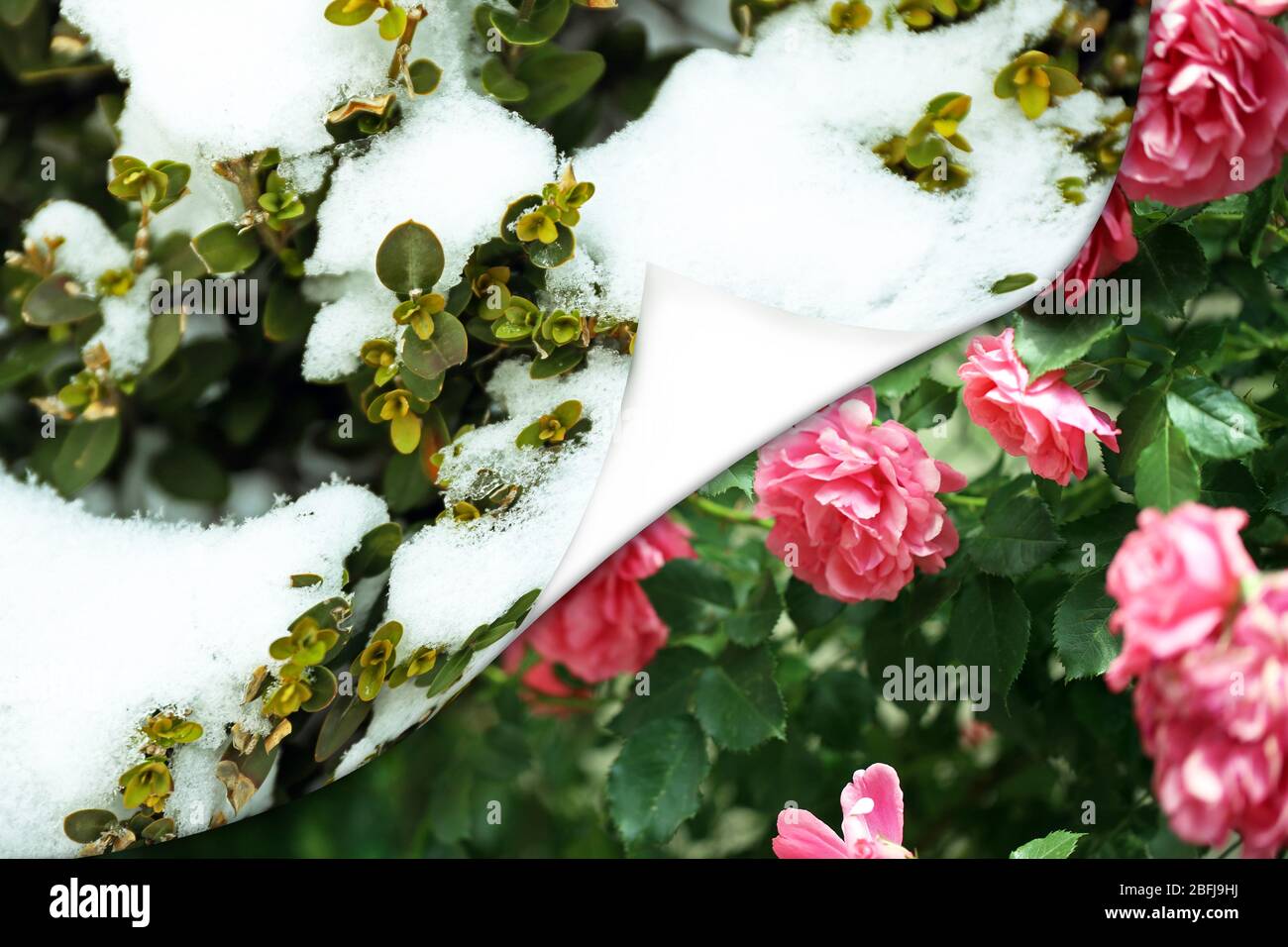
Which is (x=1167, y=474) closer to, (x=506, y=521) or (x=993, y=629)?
(x=993, y=629)

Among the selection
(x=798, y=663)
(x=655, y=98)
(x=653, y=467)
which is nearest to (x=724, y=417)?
(x=653, y=467)

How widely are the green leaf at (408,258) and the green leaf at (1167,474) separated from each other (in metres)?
0.31

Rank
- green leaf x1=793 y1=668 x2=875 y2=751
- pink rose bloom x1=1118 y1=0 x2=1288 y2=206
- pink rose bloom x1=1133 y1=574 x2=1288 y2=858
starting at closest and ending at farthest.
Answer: pink rose bloom x1=1133 y1=574 x2=1288 y2=858, pink rose bloom x1=1118 y1=0 x2=1288 y2=206, green leaf x1=793 y1=668 x2=875 y2=751

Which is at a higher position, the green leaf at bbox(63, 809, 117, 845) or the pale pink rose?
the pale pink rose

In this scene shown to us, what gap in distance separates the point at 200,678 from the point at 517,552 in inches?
6.0

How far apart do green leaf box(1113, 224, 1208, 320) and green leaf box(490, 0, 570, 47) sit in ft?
0.88

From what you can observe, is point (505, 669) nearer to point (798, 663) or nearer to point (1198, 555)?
point (798, 663)

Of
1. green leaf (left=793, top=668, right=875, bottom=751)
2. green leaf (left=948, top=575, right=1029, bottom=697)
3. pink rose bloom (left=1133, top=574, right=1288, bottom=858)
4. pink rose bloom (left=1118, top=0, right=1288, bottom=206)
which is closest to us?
pink rose bloom (left=1133, top=574, right=1288, bottom=858)

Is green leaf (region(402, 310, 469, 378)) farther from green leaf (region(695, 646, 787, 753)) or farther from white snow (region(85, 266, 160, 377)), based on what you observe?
green leaf (region(695, 646, 787, 753))

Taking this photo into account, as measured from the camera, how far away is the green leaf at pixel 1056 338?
1.44 feet

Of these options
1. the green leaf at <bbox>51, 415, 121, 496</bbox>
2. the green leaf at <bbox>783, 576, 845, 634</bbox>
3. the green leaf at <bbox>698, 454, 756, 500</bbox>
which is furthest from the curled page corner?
the green leaf at <bbox>51, 415, 121, 496</bbox>

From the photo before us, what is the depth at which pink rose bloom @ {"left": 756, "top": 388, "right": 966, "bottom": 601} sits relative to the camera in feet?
1.58

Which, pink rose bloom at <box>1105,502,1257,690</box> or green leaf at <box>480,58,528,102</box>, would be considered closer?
pink rose bloom at <box>1105,502,1257,690</box>

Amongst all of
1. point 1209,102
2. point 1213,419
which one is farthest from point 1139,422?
point 1209,102
